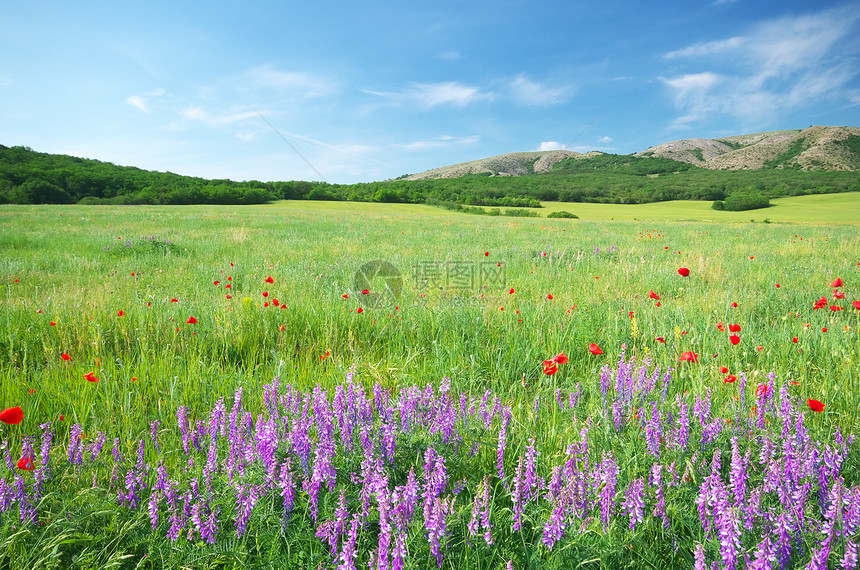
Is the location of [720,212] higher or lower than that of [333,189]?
lower

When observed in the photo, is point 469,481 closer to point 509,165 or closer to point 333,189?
point 333,189

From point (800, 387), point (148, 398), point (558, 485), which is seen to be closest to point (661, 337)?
point (800, 387)

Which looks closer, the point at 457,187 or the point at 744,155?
the point at 457,187

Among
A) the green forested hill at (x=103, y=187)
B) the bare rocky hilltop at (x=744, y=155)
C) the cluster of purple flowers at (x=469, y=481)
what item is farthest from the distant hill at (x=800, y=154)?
the cluster of purple flowers at (x=469, y=481)

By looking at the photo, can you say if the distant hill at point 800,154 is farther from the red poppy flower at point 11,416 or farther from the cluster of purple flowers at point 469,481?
the red poppy flower at point 11,416

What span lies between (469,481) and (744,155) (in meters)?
161

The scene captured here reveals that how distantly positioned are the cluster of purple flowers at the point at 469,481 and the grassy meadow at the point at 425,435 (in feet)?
0.04

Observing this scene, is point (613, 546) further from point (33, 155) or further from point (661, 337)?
point (33, 155)

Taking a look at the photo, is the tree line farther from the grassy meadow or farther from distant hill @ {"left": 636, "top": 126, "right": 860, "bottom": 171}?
the grassy meadow

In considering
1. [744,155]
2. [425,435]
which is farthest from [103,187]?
[744,155]

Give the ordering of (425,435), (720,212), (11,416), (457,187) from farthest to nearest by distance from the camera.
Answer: (457,187)
(720,212)
(425,435)
(11,416)

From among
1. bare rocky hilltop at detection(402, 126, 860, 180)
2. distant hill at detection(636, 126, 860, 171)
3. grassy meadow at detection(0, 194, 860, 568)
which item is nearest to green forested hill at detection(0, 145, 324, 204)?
grassy meadow at detection(0, 194, 860, 568)

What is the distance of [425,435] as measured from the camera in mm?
1705

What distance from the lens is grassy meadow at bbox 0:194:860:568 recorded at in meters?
1.30
